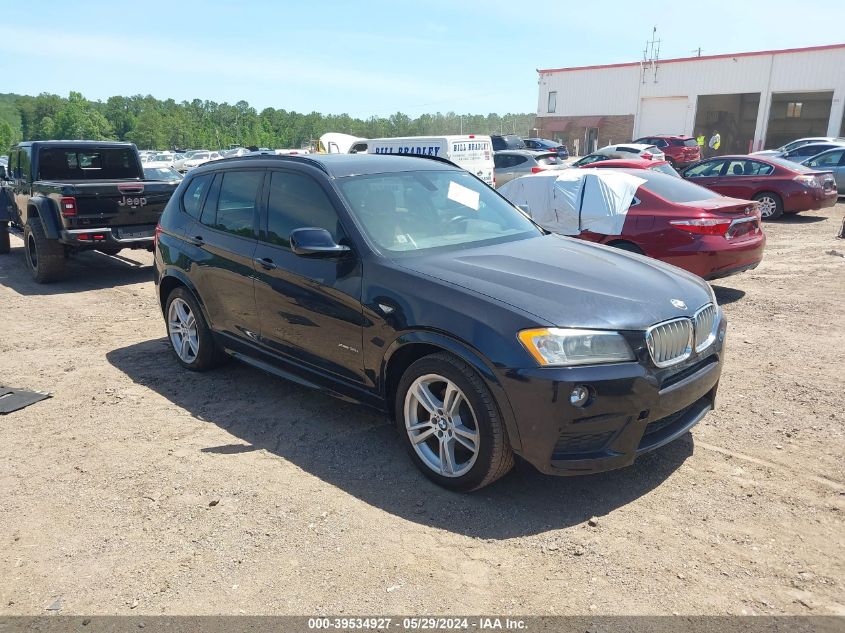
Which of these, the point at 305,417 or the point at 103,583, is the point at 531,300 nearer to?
the point at 305,417

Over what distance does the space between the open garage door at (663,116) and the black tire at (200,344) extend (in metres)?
45.7

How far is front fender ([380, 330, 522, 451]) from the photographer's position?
3225 mm

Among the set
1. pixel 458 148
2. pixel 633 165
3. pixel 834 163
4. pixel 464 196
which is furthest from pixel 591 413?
pixel 834 163

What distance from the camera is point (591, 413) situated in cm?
315

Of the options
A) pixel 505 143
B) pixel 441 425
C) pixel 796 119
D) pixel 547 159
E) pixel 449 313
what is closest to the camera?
pixel 449 313

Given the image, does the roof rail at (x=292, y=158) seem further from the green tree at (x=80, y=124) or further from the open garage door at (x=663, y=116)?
the green tree at (x=80, y=124)

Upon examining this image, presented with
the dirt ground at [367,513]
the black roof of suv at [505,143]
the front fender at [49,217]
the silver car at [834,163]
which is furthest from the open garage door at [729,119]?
the dirt ground at [367,513]

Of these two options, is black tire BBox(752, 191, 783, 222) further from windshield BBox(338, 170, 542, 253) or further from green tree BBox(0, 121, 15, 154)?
green tree BBox(0, 121, 15, 154)

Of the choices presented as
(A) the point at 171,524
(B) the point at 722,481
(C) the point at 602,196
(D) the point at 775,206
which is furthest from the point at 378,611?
(D) the point at 775,206

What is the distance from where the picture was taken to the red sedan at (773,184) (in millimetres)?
14148

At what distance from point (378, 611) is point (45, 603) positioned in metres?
1.45

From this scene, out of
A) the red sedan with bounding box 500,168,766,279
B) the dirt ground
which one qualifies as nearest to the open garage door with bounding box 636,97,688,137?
the red sedan with bounding box 500,168,766,279

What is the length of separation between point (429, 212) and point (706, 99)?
46.8m

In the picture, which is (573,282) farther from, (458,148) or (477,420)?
(458,148)
